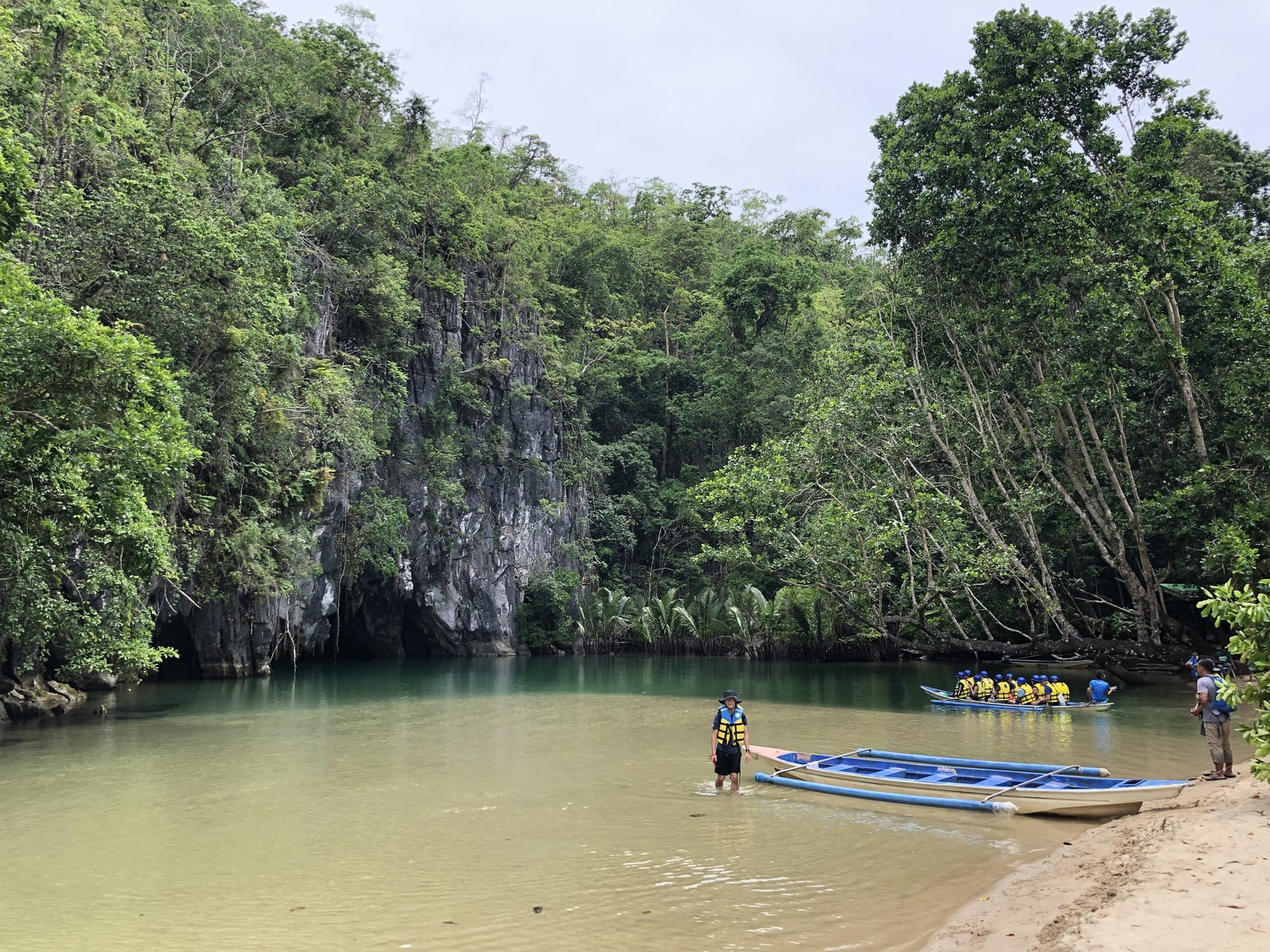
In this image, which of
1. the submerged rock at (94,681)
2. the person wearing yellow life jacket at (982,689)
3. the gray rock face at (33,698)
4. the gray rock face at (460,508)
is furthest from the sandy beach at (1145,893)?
the gray rock face at (460,508)

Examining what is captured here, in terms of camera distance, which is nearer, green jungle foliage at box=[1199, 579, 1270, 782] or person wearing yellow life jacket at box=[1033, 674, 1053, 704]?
green jungle foliage at box=[1199, 579, 1270, 782]

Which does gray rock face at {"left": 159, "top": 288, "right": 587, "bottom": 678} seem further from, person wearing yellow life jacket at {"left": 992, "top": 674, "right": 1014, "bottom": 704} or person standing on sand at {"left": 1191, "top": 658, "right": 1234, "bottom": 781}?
person standing on sand at {"left": 1191, "top": 658, "right": 1234, "bottom": 781}

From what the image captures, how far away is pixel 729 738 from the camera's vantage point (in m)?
7.92

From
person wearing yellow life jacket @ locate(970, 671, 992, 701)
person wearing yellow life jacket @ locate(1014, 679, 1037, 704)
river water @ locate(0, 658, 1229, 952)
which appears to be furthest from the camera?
person wearing yellow life jacket @ locate(970, 671, 992, 701)

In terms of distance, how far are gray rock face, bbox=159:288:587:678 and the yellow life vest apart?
17097 millimetres

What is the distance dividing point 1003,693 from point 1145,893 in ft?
34.8

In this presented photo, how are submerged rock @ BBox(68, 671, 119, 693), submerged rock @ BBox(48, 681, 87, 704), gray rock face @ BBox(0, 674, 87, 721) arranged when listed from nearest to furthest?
gray rock face @ BBox(0, 674, 87, 721) → submerged rock @ BBox(48, 681, 87, 704) → submerged rock @ BBox(68, 671, 119, 693)

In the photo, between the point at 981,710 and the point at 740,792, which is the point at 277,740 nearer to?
the point at 740,792

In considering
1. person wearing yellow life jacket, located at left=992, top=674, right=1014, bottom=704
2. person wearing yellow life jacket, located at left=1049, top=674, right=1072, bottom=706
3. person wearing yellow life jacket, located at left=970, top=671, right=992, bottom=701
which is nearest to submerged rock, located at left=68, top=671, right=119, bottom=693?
person wearing yellow life jacket, located at left=970, top=671, right=992, bottom=701

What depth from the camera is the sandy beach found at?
146 inches

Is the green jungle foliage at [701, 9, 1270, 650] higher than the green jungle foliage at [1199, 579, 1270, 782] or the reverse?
higher

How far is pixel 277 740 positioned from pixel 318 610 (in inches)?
496

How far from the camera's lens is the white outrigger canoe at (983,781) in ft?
22.3

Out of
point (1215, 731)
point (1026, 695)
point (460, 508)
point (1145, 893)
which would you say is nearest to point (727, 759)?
point (1215, 731)
